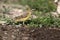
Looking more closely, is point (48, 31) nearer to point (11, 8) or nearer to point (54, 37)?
point (54, 37)

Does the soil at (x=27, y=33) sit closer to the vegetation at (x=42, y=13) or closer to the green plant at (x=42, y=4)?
the vegetation at (x=42, y=13)

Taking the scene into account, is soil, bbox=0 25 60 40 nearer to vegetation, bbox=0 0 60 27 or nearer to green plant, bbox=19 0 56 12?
vegetation, bbox=0 0 60 27

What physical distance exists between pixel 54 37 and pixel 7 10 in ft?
10.9

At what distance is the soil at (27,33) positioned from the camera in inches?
318

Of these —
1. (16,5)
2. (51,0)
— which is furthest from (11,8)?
(51,0)

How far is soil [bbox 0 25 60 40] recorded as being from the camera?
8.09 metres

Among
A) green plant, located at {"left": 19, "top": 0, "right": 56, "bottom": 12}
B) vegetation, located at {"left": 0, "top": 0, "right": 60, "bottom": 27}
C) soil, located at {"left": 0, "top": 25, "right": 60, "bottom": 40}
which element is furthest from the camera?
green plant, located at {"left": 19, "top": 0, "right": 56, "bottom": 12}

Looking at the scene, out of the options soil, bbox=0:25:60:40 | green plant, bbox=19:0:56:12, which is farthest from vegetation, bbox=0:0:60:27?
soil, bbox=0:25:60:40

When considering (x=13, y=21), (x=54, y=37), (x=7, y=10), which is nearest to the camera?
(x=54, y=37)

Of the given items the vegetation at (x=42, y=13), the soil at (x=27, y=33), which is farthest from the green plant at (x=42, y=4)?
the soil at (x=27, y=33)

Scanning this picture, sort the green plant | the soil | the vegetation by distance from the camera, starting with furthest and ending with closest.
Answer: the green plant < the vegetation < the soil

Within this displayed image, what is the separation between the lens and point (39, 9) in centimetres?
1177

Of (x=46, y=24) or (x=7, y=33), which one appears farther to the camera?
(x=46, y=24)

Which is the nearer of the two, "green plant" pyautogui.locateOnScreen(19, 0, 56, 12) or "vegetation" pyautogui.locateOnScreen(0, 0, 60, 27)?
"vegetation" pyautogui.locateOnScreen(0, 0, 60, 27)
